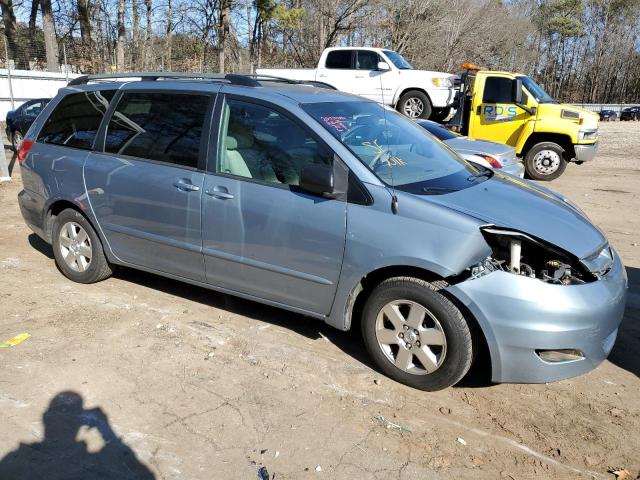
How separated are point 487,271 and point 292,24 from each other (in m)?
25.2

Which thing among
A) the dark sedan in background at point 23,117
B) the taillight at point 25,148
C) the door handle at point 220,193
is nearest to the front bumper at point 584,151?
the door handle at point 220,193

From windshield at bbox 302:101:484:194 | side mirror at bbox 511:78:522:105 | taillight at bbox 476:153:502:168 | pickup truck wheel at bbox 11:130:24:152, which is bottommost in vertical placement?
pickup truck wheel at bbox 11:130:24:152

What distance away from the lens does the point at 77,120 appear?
4859mm

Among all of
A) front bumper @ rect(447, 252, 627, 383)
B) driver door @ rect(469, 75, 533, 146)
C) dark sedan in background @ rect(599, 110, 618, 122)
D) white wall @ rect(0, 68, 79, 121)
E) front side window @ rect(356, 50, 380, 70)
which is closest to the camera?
front bumper @ rect(447, 252, 627, 383)

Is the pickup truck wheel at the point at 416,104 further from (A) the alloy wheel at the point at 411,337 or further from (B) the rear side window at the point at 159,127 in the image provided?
(A) the alloy wheel at the point at 411,337

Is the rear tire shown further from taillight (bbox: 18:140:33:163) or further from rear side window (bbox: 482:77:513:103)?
taillight (bbox: 18:140:33:163)

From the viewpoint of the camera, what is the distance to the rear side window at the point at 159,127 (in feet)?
13.5

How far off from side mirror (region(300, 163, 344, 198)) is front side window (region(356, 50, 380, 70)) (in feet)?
37.8

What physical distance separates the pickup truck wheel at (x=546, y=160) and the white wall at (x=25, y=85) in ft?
71.1

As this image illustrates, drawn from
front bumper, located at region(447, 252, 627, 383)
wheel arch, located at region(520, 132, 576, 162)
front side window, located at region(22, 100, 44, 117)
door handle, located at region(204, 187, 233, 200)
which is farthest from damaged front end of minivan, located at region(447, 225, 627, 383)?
front side window, located at region(22, 100, 44, 117)

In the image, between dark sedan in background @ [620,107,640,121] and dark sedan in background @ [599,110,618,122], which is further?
dark sedan in background @ [620,107,640,121]

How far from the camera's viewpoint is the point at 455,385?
3557 millimetres

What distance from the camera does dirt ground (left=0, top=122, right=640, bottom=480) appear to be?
2.78m

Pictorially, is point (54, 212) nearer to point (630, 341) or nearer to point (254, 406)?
point (254, 406)
